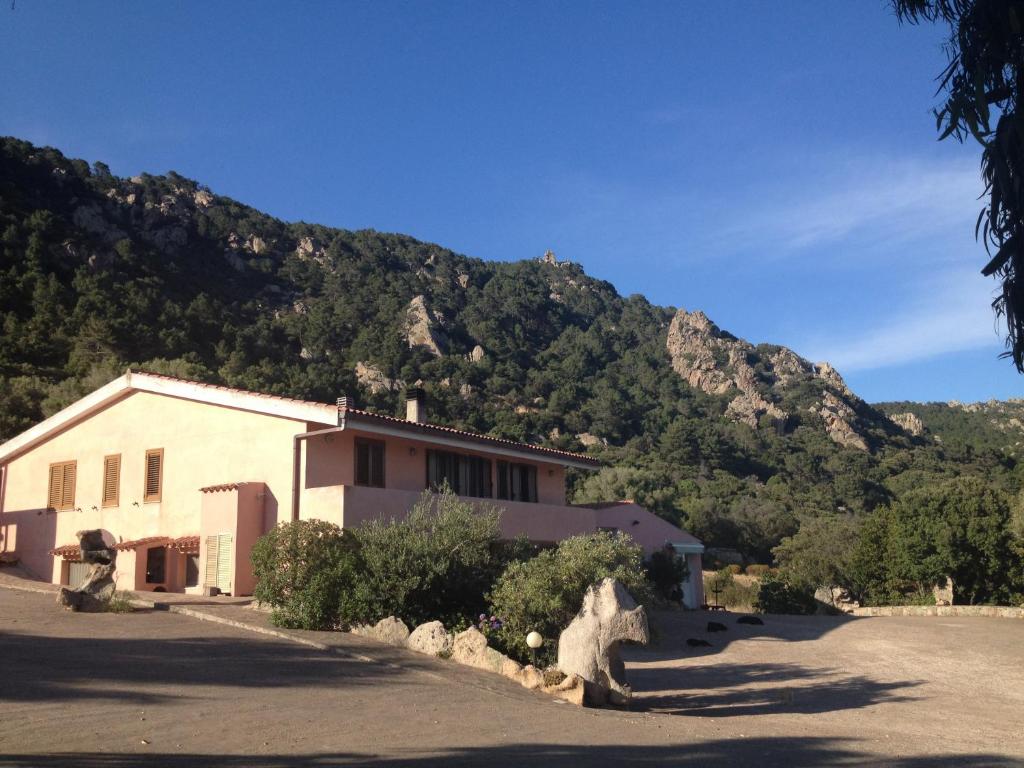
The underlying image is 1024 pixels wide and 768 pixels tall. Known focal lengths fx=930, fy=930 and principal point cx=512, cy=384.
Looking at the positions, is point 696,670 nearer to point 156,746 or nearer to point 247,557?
point 247,557

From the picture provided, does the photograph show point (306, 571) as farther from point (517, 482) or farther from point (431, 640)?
point (517, 482)

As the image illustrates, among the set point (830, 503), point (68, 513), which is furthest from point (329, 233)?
point (68, 513)

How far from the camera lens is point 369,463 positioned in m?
20.8

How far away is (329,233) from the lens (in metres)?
103

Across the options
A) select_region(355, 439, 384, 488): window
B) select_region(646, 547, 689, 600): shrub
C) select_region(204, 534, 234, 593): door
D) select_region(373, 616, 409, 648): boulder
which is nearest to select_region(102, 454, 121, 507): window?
select_region(204, 534, 234, 593): door

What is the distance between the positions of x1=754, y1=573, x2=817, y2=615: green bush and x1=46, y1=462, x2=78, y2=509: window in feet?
73.0

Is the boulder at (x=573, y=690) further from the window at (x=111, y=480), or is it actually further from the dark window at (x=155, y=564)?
the window at (x=111, y=480)

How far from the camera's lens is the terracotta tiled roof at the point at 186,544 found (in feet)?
65.5

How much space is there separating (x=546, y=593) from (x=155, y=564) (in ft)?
36.9

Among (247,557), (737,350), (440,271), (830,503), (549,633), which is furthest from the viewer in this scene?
(737,350)

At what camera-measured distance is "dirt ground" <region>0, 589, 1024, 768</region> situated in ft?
25.9

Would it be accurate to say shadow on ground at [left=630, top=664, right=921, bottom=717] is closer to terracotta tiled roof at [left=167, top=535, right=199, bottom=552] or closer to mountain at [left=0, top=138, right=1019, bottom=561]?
terracotta tiled roof at [left=167, top=535, right=199, bottom=552]

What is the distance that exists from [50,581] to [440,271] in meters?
81.2

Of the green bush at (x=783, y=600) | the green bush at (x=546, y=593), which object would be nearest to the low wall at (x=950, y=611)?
the green bush at (x=783, y=600)
